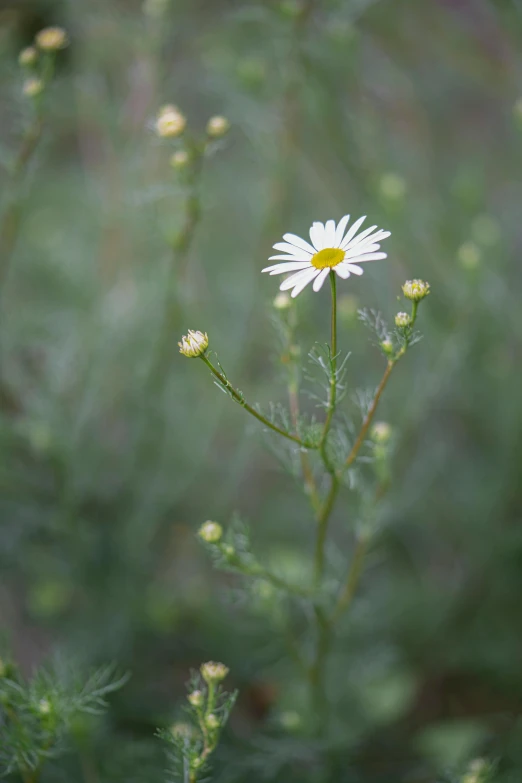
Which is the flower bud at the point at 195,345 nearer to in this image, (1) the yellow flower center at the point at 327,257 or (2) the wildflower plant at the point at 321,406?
(2) the wildflower plant at the point at 321,406

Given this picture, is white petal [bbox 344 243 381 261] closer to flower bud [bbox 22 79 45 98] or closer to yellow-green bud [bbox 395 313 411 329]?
yellow-green bud [bbox 395 313 411 329]

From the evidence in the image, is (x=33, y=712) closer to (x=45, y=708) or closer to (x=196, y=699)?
(x=45, y=708)

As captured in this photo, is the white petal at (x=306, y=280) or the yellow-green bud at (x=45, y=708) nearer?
the white petal at (x=306, y=280)

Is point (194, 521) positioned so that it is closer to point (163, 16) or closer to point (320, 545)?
point (320, 545)

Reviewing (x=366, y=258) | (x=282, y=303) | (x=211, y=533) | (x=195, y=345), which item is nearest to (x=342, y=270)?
(x=366, y=258)

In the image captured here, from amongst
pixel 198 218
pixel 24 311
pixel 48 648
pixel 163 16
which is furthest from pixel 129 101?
pixel 48 648

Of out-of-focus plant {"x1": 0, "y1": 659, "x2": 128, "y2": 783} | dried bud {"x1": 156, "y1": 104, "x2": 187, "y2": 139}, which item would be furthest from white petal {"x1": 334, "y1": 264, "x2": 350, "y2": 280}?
out-of-focus plant {"x1": 0, "y1": 659, "x2": 128, "y2": 783}

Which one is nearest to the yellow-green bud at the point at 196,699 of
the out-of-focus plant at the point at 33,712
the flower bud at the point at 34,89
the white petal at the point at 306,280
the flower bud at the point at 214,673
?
the flower bud at the point at 214,673
